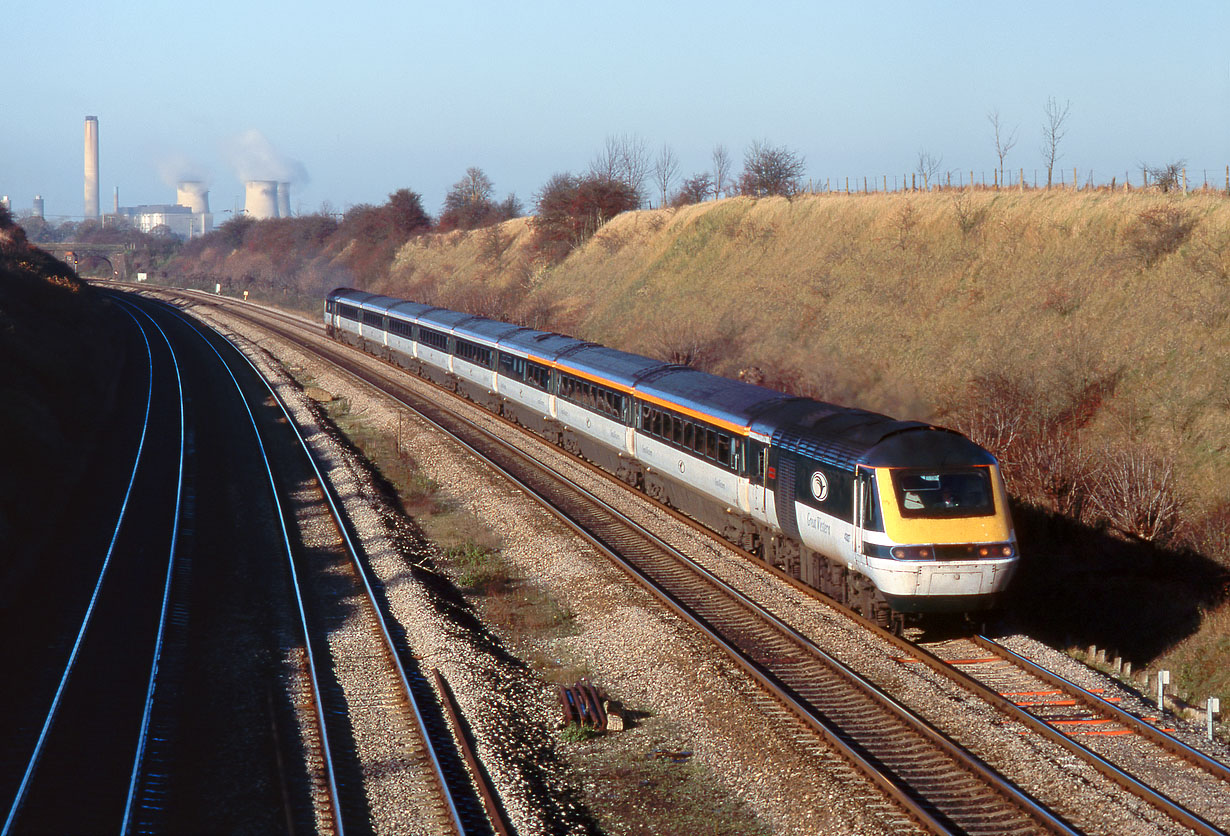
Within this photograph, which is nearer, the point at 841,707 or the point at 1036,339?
the point at 841,707

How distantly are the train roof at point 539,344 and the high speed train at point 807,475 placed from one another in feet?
0.73

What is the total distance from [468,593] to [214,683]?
17.2 feet

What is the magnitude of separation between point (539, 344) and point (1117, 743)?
71.7ft

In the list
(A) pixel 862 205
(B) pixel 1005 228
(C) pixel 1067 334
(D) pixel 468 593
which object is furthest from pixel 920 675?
(A) pixel 862 205

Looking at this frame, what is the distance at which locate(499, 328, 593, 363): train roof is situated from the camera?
2942 cm

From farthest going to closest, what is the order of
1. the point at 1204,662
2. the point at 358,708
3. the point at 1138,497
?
the point at 1138,497, the point at 1204,662, the point at 358,708

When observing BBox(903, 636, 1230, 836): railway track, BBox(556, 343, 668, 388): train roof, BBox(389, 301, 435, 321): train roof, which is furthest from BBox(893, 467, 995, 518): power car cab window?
BBox(389, 301, 435, 321): train roof

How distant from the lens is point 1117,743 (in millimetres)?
11273

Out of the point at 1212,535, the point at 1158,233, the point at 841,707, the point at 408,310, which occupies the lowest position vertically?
the point at 841,707

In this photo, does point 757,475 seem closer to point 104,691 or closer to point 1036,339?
point 104,691

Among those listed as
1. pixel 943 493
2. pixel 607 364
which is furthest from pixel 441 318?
pixel 943 493

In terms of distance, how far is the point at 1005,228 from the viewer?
3706cm

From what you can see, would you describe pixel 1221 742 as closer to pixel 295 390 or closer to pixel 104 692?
pixel 104 692

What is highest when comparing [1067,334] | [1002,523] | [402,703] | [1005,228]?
[1005,228]
